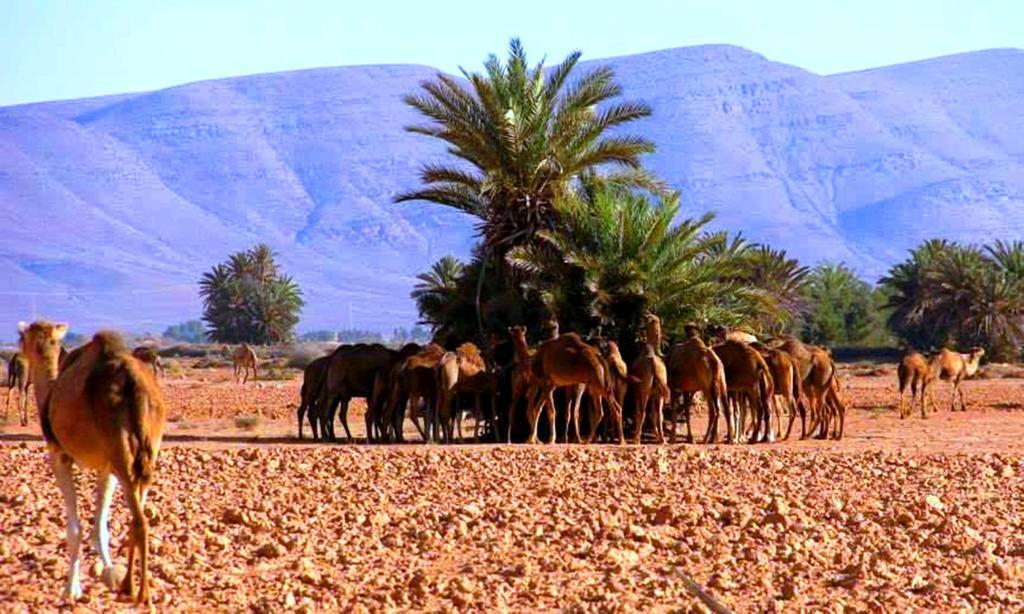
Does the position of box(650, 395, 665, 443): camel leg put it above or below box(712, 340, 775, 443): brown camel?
below

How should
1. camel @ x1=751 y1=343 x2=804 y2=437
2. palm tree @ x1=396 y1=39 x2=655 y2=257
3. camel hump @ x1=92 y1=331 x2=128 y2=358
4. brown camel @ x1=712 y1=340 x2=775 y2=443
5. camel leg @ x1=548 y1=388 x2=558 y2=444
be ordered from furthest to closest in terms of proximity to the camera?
1. palm tree @ x1=396 y1=39 x2=655 y2=257
2. camel @ x1=751 y1=343 x2=804 y2=437
3. brown camel @ x1=712 y1=340 x2=775 y2=443
4. camel leg @ x1=548 y1=388 x2=558 y2=444
5. camel hump @ x1=92 y1=331 x2=128 y2=358

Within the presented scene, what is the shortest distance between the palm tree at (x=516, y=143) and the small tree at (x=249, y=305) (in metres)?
65.2

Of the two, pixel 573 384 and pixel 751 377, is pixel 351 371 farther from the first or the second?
pixel 751 377

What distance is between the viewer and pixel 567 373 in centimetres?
2642

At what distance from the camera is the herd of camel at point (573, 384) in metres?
27.0

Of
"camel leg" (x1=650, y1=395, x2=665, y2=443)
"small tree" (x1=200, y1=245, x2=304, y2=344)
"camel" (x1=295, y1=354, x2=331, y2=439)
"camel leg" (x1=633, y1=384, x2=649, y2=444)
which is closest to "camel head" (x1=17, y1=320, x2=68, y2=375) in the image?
"camel leg" (x1=633, y1=384, x2=649, y2=444)

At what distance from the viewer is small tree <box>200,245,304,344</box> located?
317 feet

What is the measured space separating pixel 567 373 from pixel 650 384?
132 cm

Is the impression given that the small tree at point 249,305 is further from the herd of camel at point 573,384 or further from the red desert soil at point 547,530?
the red desert soil at point 547,530

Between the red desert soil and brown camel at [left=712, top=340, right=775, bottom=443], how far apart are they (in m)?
5.35

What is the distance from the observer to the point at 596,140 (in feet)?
105

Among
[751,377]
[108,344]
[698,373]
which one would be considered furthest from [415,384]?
[108,344]

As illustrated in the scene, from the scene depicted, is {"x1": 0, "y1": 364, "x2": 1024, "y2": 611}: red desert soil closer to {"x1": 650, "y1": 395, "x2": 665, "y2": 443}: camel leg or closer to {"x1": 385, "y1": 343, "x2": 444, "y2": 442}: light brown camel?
{"x1": 650, "y1": 395, "x2": 665, "y2": 443}: camel leg

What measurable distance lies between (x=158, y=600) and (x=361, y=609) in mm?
1221
